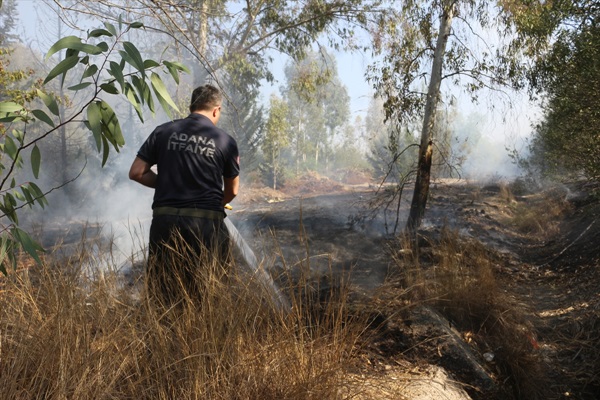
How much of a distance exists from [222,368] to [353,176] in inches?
1929

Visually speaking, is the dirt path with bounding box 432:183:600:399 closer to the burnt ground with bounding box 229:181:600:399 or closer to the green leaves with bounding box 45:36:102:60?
the burnt ground with bounding box 229:181:600:399

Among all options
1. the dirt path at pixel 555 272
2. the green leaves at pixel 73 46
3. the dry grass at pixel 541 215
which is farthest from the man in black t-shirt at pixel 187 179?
the dry grass at pixel 541 215

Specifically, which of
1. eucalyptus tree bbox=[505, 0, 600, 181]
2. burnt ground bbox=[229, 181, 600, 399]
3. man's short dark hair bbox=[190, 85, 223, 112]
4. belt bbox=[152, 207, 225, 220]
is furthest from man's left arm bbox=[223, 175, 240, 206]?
eucalyptus tree bbox=[505, 0, 600, 181]

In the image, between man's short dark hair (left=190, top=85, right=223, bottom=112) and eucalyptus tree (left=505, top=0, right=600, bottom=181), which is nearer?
man's short dark hair (left=190, top=85, right=223, bottom=112)

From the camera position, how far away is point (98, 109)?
187cm

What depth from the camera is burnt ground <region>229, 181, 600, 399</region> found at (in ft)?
11.0

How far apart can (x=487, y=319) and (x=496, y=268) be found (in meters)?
3.51

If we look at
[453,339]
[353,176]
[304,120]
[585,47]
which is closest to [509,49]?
[585,47]

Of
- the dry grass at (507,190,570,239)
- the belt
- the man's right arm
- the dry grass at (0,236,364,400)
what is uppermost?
the man's right arm

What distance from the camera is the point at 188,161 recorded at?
9.68 ft

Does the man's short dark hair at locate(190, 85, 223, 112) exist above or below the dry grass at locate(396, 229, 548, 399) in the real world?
above

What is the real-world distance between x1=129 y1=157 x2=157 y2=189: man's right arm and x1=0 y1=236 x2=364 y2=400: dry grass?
0.81 m

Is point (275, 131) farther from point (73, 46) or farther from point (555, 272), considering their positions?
point (73, 46)

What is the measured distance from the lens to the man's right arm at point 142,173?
299cm
